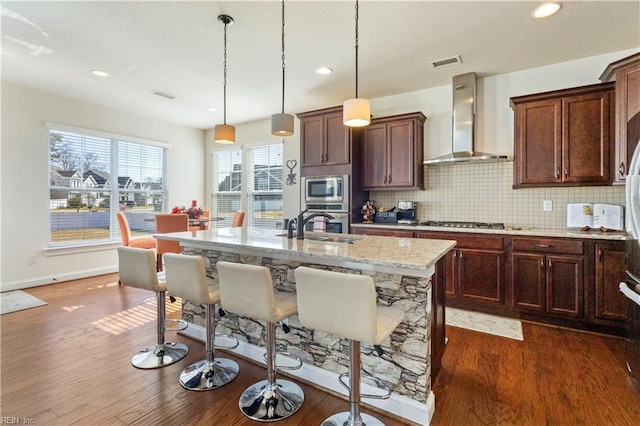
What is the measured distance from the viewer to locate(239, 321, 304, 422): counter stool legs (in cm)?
180

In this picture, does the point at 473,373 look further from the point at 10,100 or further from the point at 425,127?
the point at 10,100

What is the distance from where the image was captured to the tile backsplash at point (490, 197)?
3.43 meters

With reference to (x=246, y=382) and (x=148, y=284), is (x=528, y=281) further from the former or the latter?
(x=148, y=284)

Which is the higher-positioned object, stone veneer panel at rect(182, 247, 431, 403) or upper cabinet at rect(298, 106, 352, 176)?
upper cabinet at rect(298, 106, 352, 176)

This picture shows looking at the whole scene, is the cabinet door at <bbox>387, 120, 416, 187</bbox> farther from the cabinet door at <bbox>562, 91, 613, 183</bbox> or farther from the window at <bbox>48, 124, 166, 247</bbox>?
the window at <bbox>48, 124, 166, 247</bbox>

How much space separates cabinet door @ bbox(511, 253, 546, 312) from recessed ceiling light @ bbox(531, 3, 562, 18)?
2.14 m

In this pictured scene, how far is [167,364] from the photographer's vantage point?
2.36 m

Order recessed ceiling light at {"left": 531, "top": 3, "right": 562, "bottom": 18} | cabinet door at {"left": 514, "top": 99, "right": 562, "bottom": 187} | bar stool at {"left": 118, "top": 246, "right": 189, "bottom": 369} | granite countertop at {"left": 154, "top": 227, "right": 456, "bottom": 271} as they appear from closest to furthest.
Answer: granite countertop at {"left": 154, "top": 227, "right": 456, "bottom": 271}
bar stool at {"left": 118, "top": 246, "right": 189, "bottom": 369}
recessed ceiling light at {"left": 531, "top": 3, "right": 562, "bottom": 18}
cabinet door at {"left": 514, "top": 99, "right": 562, "bottom": 187}

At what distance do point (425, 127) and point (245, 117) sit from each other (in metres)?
3.26

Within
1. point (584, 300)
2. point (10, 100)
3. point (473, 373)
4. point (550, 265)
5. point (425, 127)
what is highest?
point (10, 100)

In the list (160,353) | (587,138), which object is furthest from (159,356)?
(587,138)

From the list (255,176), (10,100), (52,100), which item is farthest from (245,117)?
(10,100)

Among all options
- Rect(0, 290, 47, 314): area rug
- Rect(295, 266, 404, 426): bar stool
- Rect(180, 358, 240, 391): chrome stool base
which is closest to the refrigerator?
Rect(295, 266, 404, 426): bar stool

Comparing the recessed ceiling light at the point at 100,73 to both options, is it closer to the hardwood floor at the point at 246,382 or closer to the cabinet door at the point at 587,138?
the hardwood floor at the point at 246,382
